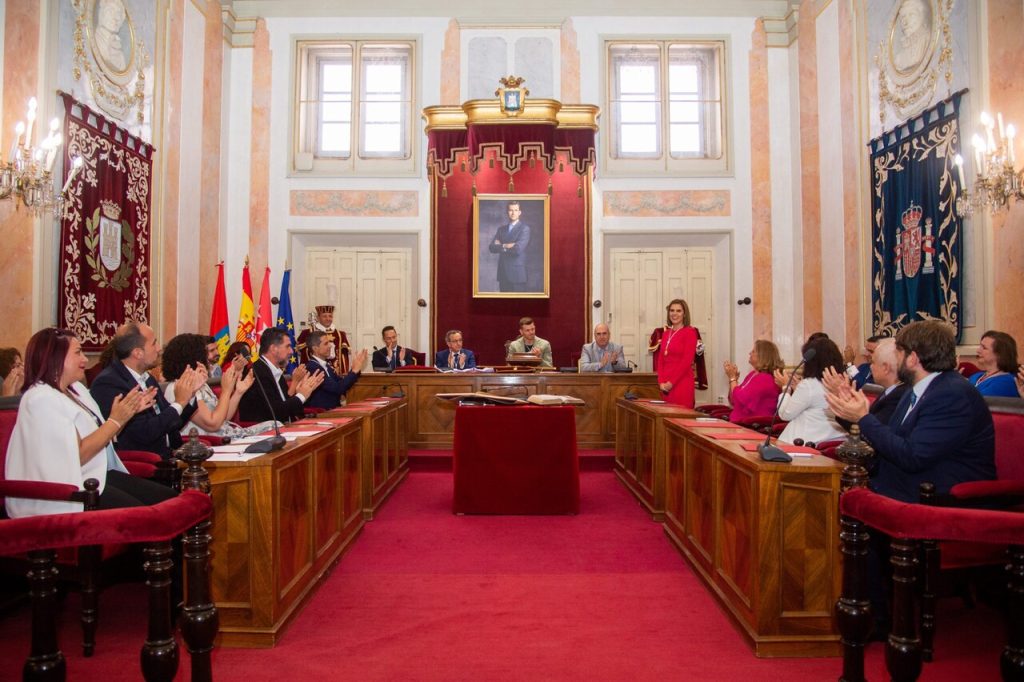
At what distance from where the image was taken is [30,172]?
5336mm

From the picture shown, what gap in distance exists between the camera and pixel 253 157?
1026cm

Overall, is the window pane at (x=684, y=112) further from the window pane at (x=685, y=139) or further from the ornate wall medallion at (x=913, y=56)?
the ornate wall medallion at (x=913, y=56)

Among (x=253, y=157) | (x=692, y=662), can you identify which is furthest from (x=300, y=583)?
(x=253, y=157)

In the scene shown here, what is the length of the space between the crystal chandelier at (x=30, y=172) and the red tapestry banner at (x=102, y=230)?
689 mm

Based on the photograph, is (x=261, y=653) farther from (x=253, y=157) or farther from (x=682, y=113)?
(x=682, y=113)

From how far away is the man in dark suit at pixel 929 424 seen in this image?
2.78m

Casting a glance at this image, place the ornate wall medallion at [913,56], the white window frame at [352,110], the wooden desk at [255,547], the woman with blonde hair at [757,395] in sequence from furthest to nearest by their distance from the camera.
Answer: the white window frame at [352,110] → the ornate wall medallion at [913,56] → the woman with blonde hair at [757,395] → the wooden desk at [255,547]

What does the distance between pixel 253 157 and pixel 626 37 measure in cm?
536

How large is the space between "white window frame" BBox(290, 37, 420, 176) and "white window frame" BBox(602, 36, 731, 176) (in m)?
2.70

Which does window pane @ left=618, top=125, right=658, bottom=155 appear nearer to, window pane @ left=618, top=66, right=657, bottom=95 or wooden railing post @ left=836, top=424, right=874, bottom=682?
window pane @ left=618, top=66, right=657, bottom=95

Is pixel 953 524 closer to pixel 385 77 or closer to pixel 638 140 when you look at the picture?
pixel 638 140

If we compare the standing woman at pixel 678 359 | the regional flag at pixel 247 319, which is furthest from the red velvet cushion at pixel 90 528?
the regional flag at pixel 247 319

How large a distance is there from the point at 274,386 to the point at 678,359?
3936 mm

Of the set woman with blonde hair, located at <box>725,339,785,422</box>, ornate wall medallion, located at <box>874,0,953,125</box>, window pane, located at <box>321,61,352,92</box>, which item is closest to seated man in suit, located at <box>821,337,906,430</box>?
woman with blonde hair, located at <box>725,339,785,422</box>
